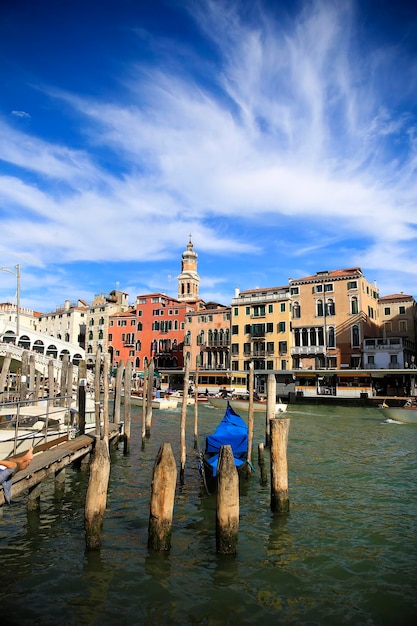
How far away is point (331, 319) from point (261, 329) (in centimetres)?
686

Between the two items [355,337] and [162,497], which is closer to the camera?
[162,497]

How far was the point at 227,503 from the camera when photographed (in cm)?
673

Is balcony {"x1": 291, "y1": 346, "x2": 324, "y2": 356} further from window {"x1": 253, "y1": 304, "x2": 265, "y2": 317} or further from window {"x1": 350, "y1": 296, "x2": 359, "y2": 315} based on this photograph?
window {"x1": 253, "y1": 304, "x2": 265, "y2": 317}

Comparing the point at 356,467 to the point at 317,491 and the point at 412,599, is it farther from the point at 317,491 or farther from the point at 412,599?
the point at 412,599

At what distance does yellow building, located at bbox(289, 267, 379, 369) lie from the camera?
41312mm

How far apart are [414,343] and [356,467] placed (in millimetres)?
36542

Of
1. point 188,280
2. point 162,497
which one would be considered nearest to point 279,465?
point 162,497

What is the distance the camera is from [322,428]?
23.0 metres

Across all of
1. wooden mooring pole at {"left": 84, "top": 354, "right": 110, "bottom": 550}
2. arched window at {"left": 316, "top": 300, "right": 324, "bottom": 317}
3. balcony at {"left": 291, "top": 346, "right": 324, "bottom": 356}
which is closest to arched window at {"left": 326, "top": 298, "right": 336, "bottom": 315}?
arched window at {"left": 316, "top": 300, "right": 324, "bottom": 317}

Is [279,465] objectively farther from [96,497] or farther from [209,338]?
[209,338]

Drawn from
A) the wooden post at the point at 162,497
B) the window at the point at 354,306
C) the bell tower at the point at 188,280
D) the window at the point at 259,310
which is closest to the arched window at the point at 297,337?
the window at the point at 259,310

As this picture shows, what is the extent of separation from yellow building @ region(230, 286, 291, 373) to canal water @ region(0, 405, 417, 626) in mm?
32788

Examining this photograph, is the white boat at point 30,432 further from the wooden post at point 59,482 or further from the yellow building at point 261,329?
the yellow building at point 261,329

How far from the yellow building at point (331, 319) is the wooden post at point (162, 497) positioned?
3592 cm
